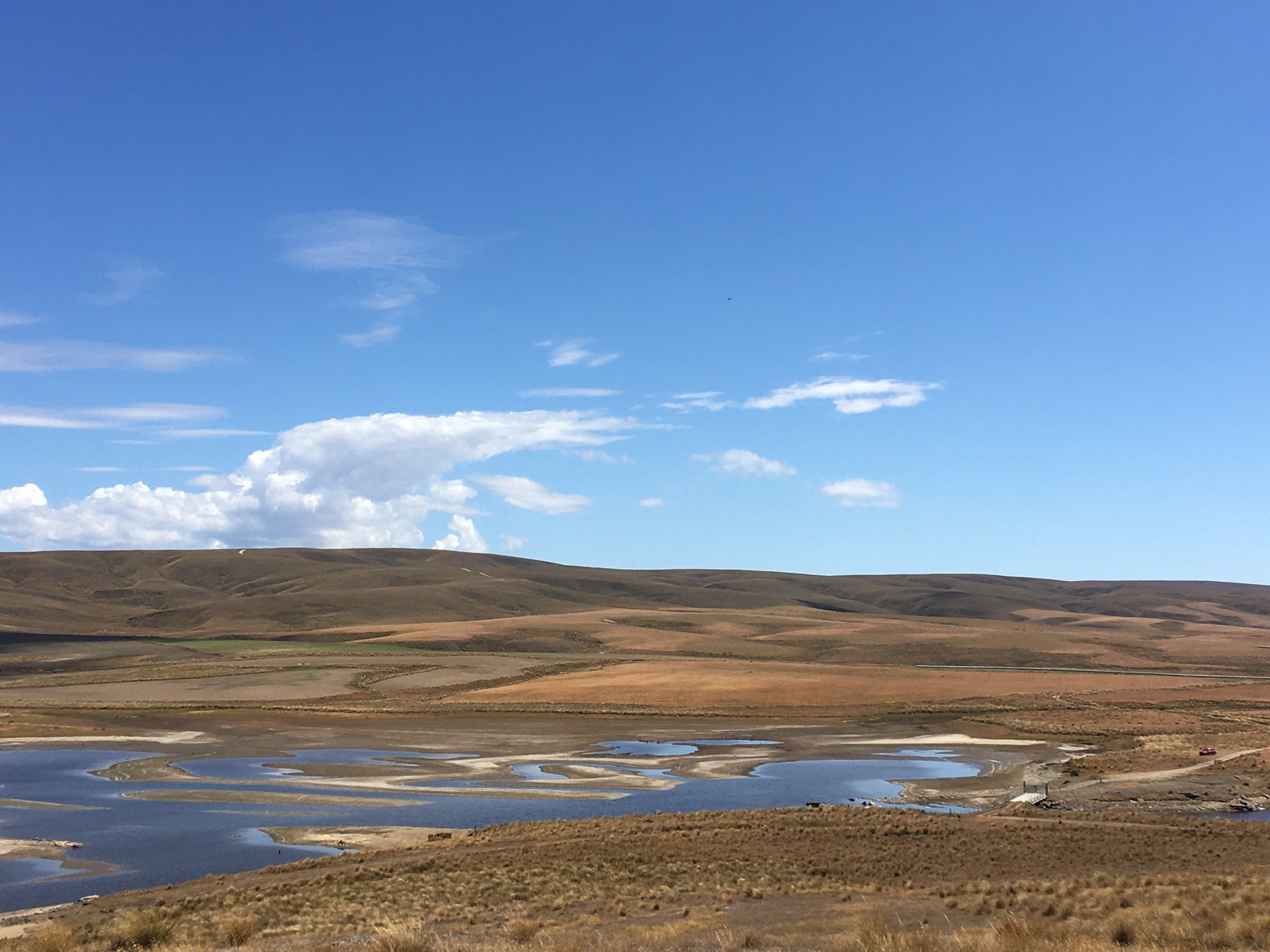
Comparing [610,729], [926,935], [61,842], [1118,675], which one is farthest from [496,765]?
[1118,675]

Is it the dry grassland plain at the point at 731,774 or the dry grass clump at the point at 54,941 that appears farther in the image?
the dry grassland plain at the point at 731,774

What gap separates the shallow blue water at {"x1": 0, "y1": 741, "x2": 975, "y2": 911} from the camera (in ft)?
106

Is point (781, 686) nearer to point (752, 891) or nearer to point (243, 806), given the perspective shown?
point (243, 806)

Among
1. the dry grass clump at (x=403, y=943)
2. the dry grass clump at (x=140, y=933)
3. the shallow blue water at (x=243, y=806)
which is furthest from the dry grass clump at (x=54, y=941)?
the shallow blue water at (x=243, y=806)

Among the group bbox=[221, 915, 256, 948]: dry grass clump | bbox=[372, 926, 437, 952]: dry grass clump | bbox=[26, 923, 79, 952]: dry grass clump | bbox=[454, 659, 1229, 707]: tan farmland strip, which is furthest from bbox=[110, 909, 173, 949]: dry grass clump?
bbox=[454, 659, 1229, 707]: tan farmland strip

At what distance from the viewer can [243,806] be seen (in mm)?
43125

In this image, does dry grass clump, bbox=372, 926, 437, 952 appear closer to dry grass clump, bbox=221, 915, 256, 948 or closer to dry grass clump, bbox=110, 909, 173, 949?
dry grass clump, bbox=221, 915, 256, 948

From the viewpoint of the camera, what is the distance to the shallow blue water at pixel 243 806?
3238cm

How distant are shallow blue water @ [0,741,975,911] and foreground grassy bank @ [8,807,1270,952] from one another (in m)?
4.21

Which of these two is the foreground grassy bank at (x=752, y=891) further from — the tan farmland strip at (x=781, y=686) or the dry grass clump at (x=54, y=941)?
the tan farmland strip at (x=781, y=686)

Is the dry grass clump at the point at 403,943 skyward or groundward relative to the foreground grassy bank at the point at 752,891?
skyward

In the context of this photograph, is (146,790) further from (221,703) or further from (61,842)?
(221,703)

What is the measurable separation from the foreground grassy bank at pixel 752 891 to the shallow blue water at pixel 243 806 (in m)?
4.21

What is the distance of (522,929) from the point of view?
21219mm
